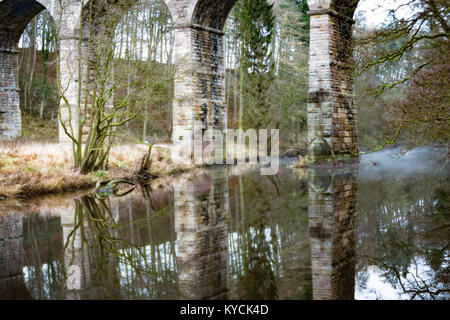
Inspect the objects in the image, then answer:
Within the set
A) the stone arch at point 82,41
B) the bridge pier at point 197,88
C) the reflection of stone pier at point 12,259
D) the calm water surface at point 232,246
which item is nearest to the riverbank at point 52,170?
the calm water surface at point 232,246

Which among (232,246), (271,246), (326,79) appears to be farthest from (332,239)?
(326,79)

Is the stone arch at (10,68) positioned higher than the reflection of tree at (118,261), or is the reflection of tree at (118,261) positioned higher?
the stone arch at (10,68)

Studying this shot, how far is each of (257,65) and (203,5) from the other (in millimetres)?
7200

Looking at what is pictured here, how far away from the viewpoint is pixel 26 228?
674 cm

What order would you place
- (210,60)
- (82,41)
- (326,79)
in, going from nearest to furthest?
(326,79) → (210,60) → (82,41)

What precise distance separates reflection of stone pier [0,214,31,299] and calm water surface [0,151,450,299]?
0.01 metres

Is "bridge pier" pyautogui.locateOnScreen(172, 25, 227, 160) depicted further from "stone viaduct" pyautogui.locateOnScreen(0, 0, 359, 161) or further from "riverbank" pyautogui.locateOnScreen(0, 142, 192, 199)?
"riverbank" pyautogui.locateOnScreen(0, 142, 192, 199)

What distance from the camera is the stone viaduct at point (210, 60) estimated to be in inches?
553

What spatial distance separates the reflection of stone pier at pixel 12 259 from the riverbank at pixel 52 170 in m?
2.68

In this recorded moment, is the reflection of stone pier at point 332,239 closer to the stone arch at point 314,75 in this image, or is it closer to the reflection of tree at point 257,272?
the reflection of tree at point 257,272

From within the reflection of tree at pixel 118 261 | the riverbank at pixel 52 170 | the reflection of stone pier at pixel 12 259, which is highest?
the riverbank at pixel 52 170

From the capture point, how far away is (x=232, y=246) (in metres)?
5.43

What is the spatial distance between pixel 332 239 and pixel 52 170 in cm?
787

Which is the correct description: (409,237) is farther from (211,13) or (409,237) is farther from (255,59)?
(255,59)
